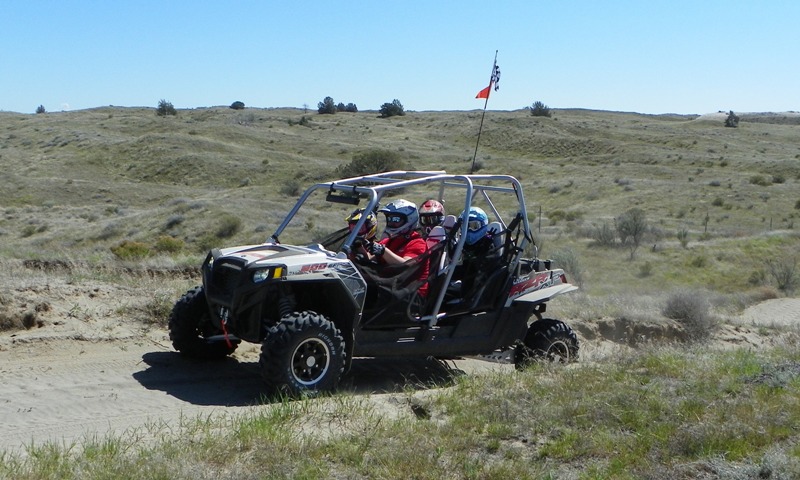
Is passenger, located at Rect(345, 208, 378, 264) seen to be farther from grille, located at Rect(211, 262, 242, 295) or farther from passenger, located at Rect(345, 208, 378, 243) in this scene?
grille, located at Rect(211, 262, 242, 295)

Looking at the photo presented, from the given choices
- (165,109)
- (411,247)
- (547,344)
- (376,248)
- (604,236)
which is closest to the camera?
(376,248)

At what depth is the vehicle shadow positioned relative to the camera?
7.62 m

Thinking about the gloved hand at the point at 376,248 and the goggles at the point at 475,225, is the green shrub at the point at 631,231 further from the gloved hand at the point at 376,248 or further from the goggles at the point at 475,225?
the gloved hand at the point at 376,248

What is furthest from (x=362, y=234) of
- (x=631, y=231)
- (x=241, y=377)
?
(x=631, y=231)

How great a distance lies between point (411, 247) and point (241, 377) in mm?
1985

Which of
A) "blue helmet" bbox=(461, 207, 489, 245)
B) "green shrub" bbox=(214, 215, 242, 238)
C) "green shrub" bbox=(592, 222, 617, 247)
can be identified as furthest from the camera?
"green shrub" bbox=(592, 222, 617, 247)

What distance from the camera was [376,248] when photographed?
818cm

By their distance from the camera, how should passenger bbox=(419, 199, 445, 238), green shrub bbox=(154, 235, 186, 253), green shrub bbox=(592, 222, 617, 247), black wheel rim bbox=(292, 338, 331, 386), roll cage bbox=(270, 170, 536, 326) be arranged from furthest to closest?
green shrub bbox=(592, 222, 617, 247) < green shrub bbox=(154, 235, 186, 253) < passenger bbox=(419, 199, 445, 238) < roll cage bbox=(270, 170, 536, 326) < black wheel rim bbox=(292, 338, 331, 386)

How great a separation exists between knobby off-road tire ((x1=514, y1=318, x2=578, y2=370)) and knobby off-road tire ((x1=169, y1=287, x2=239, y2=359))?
2883mm

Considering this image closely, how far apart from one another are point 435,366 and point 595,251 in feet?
73.3

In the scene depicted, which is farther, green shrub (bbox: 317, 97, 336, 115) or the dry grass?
green shrub (bbox: 317, 97, 336, 115)

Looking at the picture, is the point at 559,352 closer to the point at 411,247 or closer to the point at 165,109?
the point at 411,247

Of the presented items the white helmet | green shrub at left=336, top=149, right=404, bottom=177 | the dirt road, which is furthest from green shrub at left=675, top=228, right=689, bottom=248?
the white helmet

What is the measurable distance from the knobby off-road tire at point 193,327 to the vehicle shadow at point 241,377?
16cm
